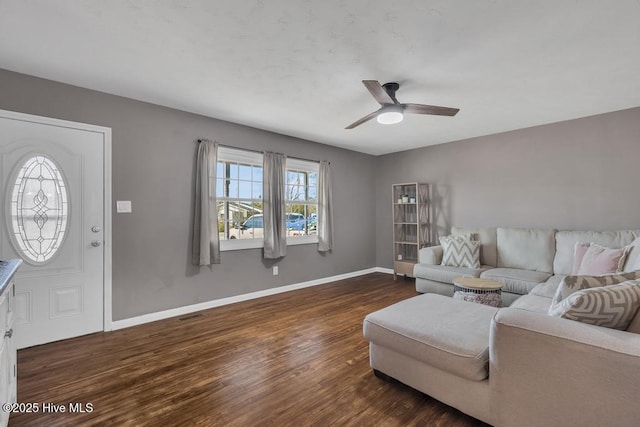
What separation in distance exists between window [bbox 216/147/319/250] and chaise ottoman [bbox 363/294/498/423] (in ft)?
8.49

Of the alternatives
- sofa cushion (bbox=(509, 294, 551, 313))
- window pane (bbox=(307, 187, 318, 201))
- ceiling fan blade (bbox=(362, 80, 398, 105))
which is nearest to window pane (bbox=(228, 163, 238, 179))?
window pane (bbox=(307, 187, 318, 201))

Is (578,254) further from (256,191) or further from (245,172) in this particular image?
(245,172)

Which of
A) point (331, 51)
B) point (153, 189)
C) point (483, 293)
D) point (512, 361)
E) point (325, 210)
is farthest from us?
point (325, 210)

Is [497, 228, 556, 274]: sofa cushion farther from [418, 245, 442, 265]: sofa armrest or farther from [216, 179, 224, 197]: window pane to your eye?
[216, 179, 224, 197]: window pane

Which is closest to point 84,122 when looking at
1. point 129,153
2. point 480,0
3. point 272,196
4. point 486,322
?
point 129,153

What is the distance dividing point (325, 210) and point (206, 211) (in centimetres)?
209

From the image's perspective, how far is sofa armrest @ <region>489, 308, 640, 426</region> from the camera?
47.9 inches

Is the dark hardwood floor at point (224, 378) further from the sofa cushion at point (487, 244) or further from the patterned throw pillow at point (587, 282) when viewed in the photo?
the sofa cushion at point (487, 244)

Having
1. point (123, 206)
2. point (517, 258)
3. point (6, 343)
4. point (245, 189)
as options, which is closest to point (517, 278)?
point (517, 258)

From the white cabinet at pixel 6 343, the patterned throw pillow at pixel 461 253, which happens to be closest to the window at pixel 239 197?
the white cabinet at pixel 6 343

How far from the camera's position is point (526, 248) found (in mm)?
3934

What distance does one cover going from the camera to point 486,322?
1994 mm

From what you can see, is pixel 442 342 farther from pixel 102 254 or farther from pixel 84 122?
pixel 84 122

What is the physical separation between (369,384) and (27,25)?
11.3 feet
